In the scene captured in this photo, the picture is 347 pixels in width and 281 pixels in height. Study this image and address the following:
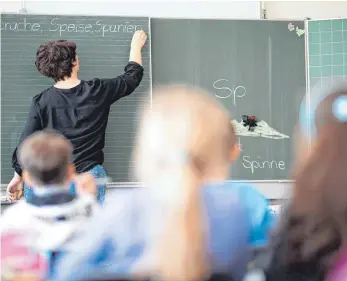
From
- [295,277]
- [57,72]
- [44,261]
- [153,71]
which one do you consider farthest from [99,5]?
[295,277]

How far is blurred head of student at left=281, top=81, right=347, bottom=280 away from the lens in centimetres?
113

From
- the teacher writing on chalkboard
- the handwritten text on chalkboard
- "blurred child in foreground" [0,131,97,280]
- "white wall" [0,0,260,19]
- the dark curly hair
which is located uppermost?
"white wall" [0,0,260,19]

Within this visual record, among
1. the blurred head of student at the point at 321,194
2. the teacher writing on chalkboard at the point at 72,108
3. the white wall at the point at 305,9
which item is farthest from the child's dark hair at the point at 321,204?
the white wall at the point at 305,9

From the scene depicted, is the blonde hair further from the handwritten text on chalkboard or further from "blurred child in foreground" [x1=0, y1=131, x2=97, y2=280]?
the handwritten text on chalkboard

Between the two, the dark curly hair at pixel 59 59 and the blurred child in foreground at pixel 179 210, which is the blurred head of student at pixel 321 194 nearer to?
the blurred child in foreground at pixel 179 210

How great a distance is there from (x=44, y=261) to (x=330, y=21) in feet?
10.5

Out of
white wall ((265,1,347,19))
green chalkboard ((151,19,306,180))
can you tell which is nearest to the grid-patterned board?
green chalkboard ((151,19,306,180))

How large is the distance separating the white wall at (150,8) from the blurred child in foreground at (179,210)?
9.26 ft

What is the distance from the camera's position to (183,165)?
45.4 inches

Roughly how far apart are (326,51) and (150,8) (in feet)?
4.09

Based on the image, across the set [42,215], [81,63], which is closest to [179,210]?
[42,215]

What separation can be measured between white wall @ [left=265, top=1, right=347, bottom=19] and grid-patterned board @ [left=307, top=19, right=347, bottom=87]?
0.80 ft

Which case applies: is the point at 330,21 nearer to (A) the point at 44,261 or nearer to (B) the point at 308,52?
(B) the point at 308,52

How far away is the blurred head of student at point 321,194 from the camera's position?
113 centimetres
